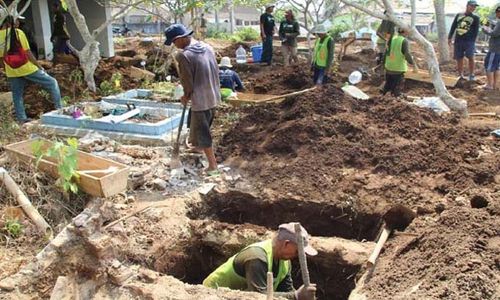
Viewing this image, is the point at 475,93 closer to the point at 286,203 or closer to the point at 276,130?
the point at 276,130

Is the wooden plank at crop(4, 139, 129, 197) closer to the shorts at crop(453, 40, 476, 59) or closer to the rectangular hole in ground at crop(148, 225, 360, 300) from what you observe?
the rectangular hole in ground at crop(148, 225, 360, 300)

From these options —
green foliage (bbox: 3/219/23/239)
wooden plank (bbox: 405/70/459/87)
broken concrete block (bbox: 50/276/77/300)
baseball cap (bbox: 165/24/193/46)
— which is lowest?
broken concrete block (bbox: 50/276/77/300)

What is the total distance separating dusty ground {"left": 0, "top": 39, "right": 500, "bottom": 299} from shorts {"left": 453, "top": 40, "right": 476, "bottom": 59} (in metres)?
3.21

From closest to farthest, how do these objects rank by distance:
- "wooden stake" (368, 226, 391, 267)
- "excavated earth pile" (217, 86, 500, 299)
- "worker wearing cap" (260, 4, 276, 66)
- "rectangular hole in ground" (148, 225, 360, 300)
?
"excavated earth pile" (217, 86, 500, 299) < "wooden stake" (368, 226, 391, 267) < "rectangular hole in ground" (148, 225, 360, 300) < "worker wearing cap" (260, 4, 276, 66)

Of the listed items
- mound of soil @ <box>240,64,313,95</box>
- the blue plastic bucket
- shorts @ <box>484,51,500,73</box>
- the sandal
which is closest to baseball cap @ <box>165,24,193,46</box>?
the sandal

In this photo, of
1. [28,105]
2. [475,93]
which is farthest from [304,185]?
[475,93]

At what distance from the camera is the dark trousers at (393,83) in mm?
9172

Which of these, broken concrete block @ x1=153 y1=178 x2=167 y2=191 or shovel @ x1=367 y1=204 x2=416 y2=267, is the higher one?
broken concrete block @ x1=153 y1=178 x2=167 y2=191

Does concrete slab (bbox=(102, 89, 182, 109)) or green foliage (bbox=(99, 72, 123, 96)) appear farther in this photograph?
green foliage (bbox=(99, 72, 123, 96))

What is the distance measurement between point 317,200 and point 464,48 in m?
7.24

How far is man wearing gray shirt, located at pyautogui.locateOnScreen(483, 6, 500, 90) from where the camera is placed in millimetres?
10203

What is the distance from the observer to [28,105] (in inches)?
351

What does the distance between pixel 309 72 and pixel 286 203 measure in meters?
6.45

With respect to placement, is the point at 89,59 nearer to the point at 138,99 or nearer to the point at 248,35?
the point at 138,99
